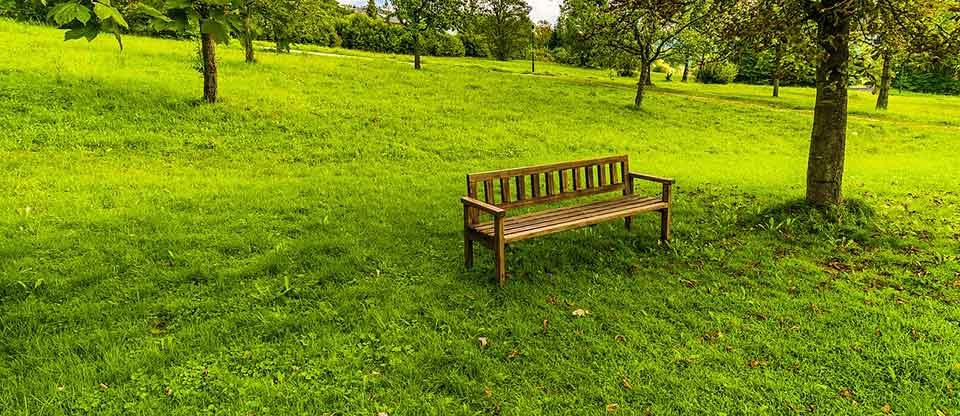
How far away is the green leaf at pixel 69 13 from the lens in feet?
8.11

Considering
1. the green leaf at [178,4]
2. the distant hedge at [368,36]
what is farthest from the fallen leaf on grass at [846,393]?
the distant hedge at [368,36]

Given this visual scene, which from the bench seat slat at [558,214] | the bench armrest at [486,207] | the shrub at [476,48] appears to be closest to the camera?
the bench armrest at [486,207]

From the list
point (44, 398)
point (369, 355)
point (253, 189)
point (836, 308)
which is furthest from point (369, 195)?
point (836, 308)

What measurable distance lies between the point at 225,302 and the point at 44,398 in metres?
1.41

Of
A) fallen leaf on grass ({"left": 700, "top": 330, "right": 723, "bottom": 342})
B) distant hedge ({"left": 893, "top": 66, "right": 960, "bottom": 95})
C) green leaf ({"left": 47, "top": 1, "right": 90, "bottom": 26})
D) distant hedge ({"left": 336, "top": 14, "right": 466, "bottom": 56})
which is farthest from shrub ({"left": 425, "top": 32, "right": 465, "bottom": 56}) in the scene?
green leaf ({"left": 47, "top": 1, "right": 90, "bottom": 26})

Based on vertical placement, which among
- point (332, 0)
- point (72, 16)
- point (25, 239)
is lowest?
A: point (25, 239)

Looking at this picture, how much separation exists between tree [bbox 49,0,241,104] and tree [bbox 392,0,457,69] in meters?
25.9

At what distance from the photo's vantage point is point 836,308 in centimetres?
451

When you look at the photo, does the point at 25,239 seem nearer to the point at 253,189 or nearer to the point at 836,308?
the point at 253,189

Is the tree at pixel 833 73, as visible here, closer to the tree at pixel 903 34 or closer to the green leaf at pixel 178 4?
the tree at pixel 903 34

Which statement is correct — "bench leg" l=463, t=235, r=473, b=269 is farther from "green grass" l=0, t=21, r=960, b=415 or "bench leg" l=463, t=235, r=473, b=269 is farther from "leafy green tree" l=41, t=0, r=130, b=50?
"leafy green tree" l=41, t=0, r=130, b=50

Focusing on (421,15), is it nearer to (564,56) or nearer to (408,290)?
(564,56)

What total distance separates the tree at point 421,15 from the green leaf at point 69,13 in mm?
26384

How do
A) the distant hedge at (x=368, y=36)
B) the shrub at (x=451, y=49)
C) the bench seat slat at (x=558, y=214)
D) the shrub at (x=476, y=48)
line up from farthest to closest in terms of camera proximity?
1. the shrub at (x=476, y=48)
2. the shrub at (x=451, y=49)
3. the distant hedge at (x=368, y=36)
4. the bench seat slat at (x=558, y=214)
